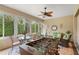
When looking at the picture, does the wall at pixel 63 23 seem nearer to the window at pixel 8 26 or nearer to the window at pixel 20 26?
the window at pixel 20 26

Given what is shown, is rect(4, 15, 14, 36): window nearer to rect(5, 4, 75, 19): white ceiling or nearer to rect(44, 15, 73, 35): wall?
rect(5, 4, 75, 19): white ceiling

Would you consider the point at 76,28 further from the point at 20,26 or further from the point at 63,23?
the point at 20,26

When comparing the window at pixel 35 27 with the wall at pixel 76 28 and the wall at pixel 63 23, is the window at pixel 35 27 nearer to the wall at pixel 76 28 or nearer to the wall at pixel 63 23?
the wall at pixel 63 23

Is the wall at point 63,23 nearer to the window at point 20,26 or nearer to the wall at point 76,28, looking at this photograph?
the wall at point 76,28

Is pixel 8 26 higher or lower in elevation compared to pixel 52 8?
lower

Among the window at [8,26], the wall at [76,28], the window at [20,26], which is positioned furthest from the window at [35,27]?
the wall at [76,28]

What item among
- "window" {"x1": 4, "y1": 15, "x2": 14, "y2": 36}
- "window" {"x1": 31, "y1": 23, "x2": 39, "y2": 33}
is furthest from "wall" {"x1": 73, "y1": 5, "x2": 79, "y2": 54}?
"window" {"x1": 4, "y1": 15, "x2": 14, "y2": 36}

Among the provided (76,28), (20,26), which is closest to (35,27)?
(20,26)

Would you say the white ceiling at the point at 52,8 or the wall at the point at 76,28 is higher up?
the white ceiling at the point at 52,8

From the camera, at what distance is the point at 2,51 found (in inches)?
89.8

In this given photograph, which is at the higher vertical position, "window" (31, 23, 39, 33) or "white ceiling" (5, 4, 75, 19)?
"white ceiling" (5, 4, 75, 19)

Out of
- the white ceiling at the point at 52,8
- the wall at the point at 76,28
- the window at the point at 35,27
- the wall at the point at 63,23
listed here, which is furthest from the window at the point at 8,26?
the wall at the point at 76,28

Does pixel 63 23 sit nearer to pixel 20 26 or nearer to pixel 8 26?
pixel 20 26

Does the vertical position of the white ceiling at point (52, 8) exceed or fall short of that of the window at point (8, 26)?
it exceeds it
